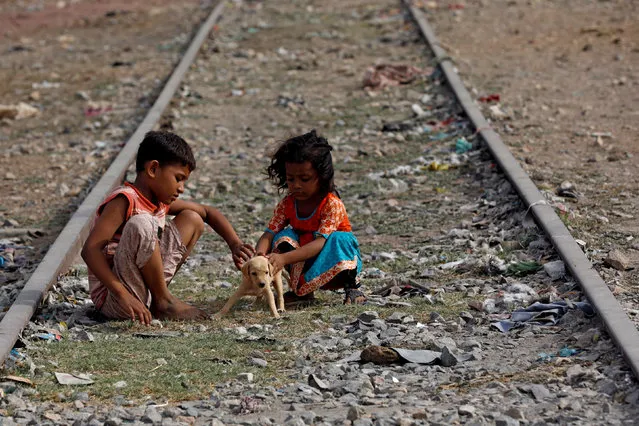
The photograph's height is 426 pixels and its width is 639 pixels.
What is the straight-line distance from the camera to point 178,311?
5.86 metres

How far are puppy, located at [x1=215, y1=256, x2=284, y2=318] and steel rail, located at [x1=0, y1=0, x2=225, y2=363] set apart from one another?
3.27 feet

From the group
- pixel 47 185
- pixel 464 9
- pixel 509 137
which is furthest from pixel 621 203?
pixel 464 9

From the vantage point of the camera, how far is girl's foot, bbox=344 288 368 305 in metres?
6.07

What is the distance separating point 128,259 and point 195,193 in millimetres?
3255

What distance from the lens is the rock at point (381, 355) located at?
16.2ft

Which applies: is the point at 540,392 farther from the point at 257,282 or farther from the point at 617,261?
the point at 617,261

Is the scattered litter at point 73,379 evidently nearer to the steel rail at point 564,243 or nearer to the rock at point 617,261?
the steel rail at point 564,243

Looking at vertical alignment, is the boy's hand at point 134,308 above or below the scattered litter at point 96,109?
above

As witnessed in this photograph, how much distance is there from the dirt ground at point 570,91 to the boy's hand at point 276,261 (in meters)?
1.73

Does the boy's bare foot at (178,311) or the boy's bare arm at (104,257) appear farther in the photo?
the boy's bare foot at (178,311)

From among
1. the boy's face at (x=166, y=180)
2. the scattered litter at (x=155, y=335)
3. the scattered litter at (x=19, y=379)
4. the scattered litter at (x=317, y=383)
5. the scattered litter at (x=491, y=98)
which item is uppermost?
the boy's face at (x=166, y=180)

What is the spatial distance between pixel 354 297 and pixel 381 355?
1164 mm

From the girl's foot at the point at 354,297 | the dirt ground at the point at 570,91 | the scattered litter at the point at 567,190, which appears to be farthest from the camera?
the scattered litter at the point at 567,190

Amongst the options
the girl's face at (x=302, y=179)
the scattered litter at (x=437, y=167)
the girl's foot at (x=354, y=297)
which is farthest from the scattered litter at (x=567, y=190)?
the girl's face at (x=302, y=179)
